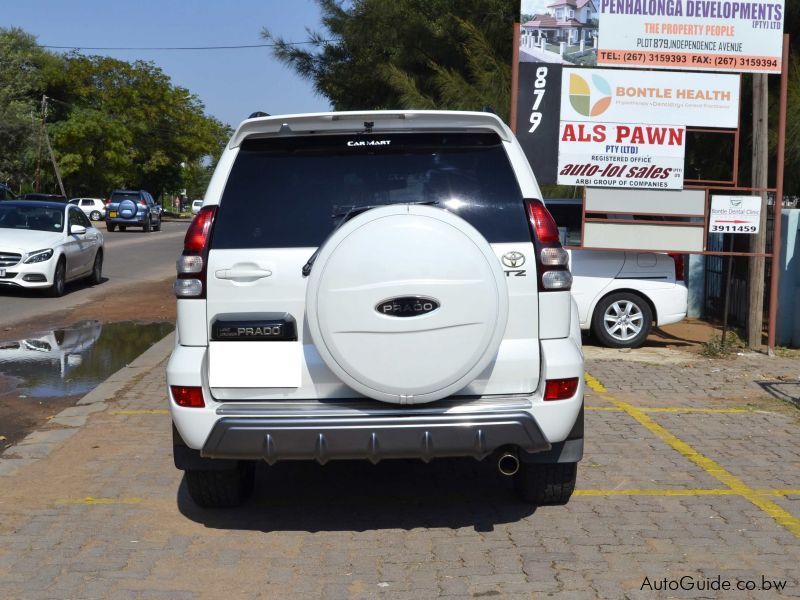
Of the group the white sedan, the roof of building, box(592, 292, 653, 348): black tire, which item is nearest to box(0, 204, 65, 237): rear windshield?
the white sedan

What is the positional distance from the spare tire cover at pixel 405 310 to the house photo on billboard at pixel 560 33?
7.44 metres

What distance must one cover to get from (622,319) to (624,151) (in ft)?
6.05

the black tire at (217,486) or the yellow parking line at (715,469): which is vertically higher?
the black tire at (217,486)

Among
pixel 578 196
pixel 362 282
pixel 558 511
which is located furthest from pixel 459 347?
pixel 578 196

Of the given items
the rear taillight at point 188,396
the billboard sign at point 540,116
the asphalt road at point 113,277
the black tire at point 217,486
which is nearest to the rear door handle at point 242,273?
the rear taillight at point 188,396

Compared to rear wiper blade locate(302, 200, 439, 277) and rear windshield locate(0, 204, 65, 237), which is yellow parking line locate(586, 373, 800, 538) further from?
rear windshield locate(0, 204, 65, 237)

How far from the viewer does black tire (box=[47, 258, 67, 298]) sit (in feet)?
55.8

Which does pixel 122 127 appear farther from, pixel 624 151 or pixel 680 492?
pixel 680 492

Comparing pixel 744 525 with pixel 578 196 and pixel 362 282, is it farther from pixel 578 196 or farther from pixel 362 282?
pixel 578 196

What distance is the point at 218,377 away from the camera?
4730mm

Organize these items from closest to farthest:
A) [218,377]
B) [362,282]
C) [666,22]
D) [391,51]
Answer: [362,282] < [218,377] < [666,22] < [391,51]

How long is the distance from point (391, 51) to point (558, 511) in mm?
12891

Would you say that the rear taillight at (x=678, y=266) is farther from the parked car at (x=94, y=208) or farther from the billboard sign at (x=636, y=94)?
the parked car at (x=94, y=208)

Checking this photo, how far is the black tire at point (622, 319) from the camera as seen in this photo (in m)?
11.2
